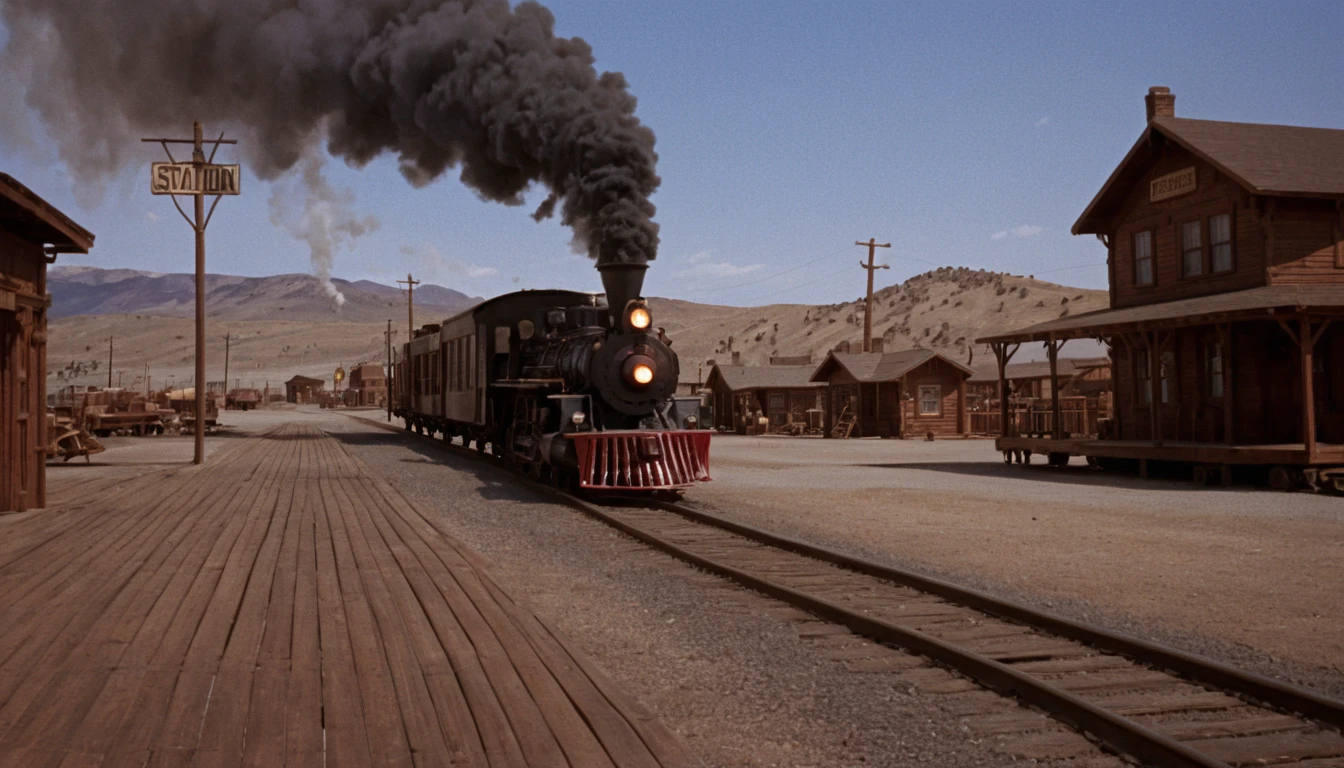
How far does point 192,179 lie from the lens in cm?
2052

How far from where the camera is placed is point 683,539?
10219 mm

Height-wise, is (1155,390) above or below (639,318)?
below

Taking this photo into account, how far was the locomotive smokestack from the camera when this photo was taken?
46.5 feet

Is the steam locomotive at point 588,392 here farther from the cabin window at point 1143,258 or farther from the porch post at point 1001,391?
the cabin window at point 1143,258

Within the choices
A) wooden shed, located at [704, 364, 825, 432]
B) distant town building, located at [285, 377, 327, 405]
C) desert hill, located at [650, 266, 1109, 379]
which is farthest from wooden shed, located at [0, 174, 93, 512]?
distant town building, located at [285, 377, 327, 405]

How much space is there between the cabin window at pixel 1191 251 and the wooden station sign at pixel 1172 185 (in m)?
0.68

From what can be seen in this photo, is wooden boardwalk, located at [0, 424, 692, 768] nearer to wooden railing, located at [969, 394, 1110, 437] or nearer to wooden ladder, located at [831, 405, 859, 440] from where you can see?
wooden railing, located at [969, 394, 1110, 437]

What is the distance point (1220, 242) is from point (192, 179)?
65.9ft

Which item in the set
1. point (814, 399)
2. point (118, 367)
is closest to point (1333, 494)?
point (814, 399)

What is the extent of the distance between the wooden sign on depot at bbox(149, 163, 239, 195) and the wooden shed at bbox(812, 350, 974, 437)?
22327 millimetres

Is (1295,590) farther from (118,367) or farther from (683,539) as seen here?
(118,367)

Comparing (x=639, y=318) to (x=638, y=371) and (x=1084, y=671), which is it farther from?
(x=1084, y=671)

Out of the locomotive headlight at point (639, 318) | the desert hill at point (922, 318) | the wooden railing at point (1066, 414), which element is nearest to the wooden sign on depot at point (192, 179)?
the locomotive headlight at point (639, 318)

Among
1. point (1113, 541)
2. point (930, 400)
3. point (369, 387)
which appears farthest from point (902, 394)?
point (369, 387)
